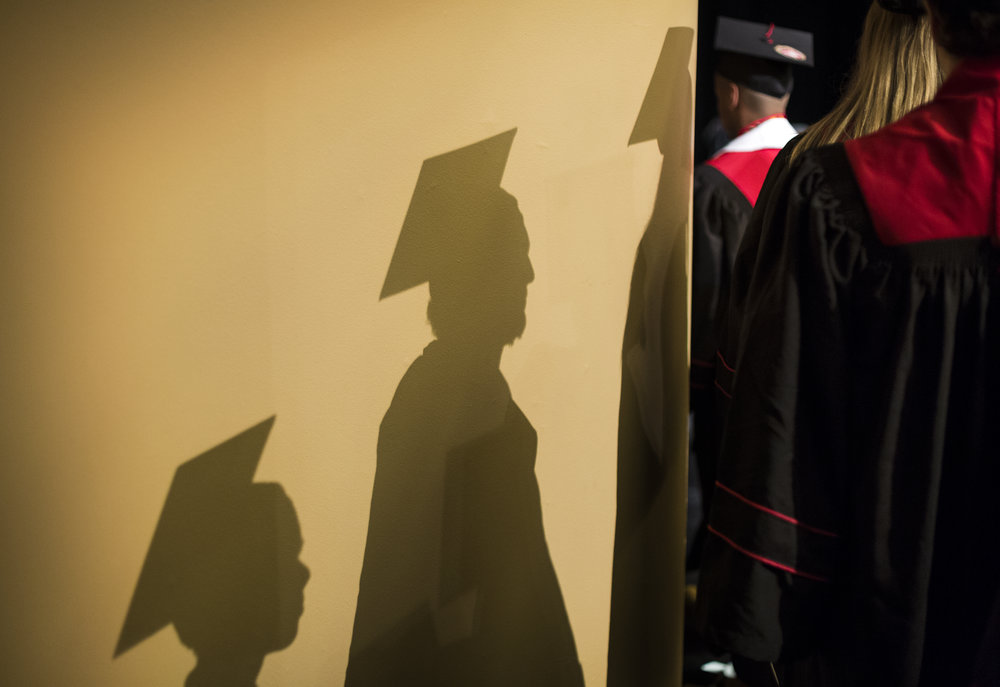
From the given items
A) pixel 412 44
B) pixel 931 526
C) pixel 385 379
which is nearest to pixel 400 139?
pixel 412 44

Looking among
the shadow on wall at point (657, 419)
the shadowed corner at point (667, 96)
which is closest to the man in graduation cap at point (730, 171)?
the shadow on wall at point (657, 419)

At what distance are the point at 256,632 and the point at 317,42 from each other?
816mm

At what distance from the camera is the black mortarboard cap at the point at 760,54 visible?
227 centimetres

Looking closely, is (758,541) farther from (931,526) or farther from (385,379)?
(385,379)

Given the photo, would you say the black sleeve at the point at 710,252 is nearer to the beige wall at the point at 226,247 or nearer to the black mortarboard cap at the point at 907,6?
the beige wall at the point at 226,247

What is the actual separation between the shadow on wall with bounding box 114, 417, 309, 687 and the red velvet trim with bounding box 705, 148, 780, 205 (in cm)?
156

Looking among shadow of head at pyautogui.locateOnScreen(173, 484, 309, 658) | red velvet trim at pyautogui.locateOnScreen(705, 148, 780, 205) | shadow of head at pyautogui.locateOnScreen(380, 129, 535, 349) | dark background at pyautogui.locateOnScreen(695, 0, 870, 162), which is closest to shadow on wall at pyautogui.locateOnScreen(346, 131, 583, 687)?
shadow of head at pyautogui.locateOnScreen(380, 129, 535, 349)

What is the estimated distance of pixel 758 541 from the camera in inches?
36.4

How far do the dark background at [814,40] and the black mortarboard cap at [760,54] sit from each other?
2.90 meters

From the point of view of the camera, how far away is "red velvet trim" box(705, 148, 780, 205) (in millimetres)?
2139

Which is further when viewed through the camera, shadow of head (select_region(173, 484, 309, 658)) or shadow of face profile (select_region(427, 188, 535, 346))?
shadow of face profile (select_region(427, 188, 535, 346))

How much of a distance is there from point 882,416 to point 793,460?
→ 0.11 m

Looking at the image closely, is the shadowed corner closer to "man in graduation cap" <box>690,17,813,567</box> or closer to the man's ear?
"man in graduation cap" <box>690,17,813,567</box>

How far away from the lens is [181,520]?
1017 mm
